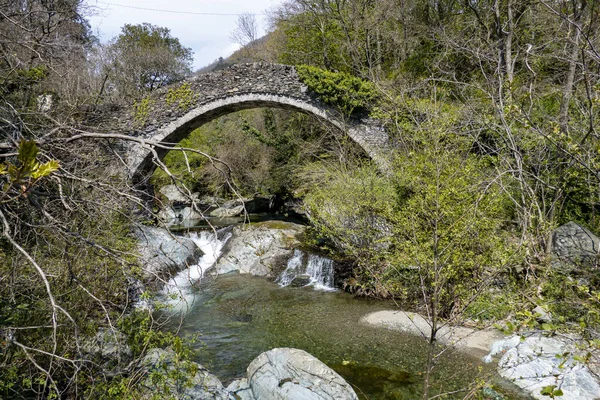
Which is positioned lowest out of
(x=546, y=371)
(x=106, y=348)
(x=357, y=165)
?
(x=546, y=371)

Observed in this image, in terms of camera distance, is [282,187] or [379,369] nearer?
[379,369]

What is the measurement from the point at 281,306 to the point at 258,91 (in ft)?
23.9

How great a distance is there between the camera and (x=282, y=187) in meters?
15.2

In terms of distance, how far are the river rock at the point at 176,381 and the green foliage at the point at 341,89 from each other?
365 inches

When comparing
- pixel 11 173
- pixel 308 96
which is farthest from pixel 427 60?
pixel 11 173

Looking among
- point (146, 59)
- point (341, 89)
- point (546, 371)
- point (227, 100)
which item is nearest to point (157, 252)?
point (546, 371)

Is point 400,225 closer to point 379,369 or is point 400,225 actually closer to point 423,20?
point 379,369

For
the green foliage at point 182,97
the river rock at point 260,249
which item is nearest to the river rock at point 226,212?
the green foliage at point 182,97

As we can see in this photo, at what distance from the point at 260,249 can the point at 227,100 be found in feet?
17.1

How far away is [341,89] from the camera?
11570 millimetres

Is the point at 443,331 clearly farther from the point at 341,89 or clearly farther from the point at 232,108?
the point at 232,108

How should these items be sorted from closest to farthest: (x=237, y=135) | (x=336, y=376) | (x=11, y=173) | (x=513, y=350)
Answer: (x=11, y=173), (x=336, y=376), (x=513, y=350), (x=237, y=135)

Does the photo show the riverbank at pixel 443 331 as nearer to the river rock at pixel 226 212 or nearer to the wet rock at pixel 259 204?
the river rock at pixel 226 212

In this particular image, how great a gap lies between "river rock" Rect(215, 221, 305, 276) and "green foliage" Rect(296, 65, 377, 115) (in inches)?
163
